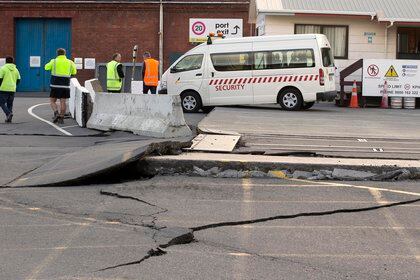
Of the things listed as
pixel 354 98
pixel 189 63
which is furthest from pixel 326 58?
pixel 189 63

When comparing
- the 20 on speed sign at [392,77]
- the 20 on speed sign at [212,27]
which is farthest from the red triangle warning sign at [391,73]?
the 20 on speed sign at [212,27]

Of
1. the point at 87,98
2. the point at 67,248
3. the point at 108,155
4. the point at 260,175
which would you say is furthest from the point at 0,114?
the point at 67,248

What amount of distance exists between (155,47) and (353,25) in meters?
12.9

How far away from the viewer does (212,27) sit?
119ft

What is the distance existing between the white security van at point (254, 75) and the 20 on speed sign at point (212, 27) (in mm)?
14782

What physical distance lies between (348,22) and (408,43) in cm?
297

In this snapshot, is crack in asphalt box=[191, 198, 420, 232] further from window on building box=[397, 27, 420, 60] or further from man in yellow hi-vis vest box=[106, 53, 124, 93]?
window on building box=[397, 27, 420, 60]

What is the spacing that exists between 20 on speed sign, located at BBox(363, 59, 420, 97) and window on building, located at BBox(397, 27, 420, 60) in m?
2.82

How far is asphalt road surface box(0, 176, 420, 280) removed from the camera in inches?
Answer: 204

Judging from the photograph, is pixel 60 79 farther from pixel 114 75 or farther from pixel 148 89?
pixel 148 89

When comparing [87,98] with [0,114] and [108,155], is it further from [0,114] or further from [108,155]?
[108,155]

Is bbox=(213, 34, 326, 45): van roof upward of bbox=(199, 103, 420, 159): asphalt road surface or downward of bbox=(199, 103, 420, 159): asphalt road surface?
upward

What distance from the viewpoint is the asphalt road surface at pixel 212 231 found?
5.18 m

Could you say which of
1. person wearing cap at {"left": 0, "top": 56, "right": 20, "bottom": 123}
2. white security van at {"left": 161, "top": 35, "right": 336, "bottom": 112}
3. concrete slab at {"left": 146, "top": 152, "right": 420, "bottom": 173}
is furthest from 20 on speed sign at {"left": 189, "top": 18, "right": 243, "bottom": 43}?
concrete slab at {"left": 146, "top": 152, "right": 420, "bottom": 173}
